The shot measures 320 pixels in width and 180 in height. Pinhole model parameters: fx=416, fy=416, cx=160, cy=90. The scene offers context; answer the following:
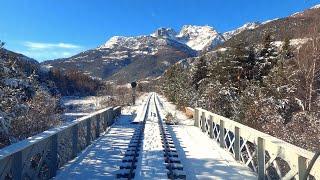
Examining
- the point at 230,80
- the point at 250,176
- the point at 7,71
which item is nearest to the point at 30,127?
the point at 7,71

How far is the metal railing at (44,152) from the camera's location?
7125mm

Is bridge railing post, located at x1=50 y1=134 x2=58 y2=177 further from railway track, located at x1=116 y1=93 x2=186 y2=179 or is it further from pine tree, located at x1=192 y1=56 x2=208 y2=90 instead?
pine tree, located at x1=192 y1=56 x2=208 y2=90

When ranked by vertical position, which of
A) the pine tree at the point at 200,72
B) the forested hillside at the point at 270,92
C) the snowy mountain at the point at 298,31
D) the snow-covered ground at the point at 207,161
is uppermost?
the snowy mountain at the point at 298,31

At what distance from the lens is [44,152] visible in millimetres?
9047

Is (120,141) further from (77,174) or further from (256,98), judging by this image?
(256,98)

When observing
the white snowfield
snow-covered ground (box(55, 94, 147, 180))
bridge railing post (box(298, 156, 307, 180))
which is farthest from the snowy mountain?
bridge railing post (box(298, 156, 307, 180))

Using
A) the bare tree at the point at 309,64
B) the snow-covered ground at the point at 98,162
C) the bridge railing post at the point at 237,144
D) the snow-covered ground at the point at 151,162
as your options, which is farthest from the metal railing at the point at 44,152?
the bare tree at the point at 309,64

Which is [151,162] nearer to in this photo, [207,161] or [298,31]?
[207,161]

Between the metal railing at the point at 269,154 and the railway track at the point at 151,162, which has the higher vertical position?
the metal railing at the point at 269,154

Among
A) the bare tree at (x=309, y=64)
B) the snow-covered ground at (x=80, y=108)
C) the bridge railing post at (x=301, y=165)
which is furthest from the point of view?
the snow-covered ground at (x=80, y=108)

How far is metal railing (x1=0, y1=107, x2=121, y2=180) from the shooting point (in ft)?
23.4

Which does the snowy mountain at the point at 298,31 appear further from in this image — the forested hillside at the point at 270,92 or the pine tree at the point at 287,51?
the pine tree at the point at 287,51

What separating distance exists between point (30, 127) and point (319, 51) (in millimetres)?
20700

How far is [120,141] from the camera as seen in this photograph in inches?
655
